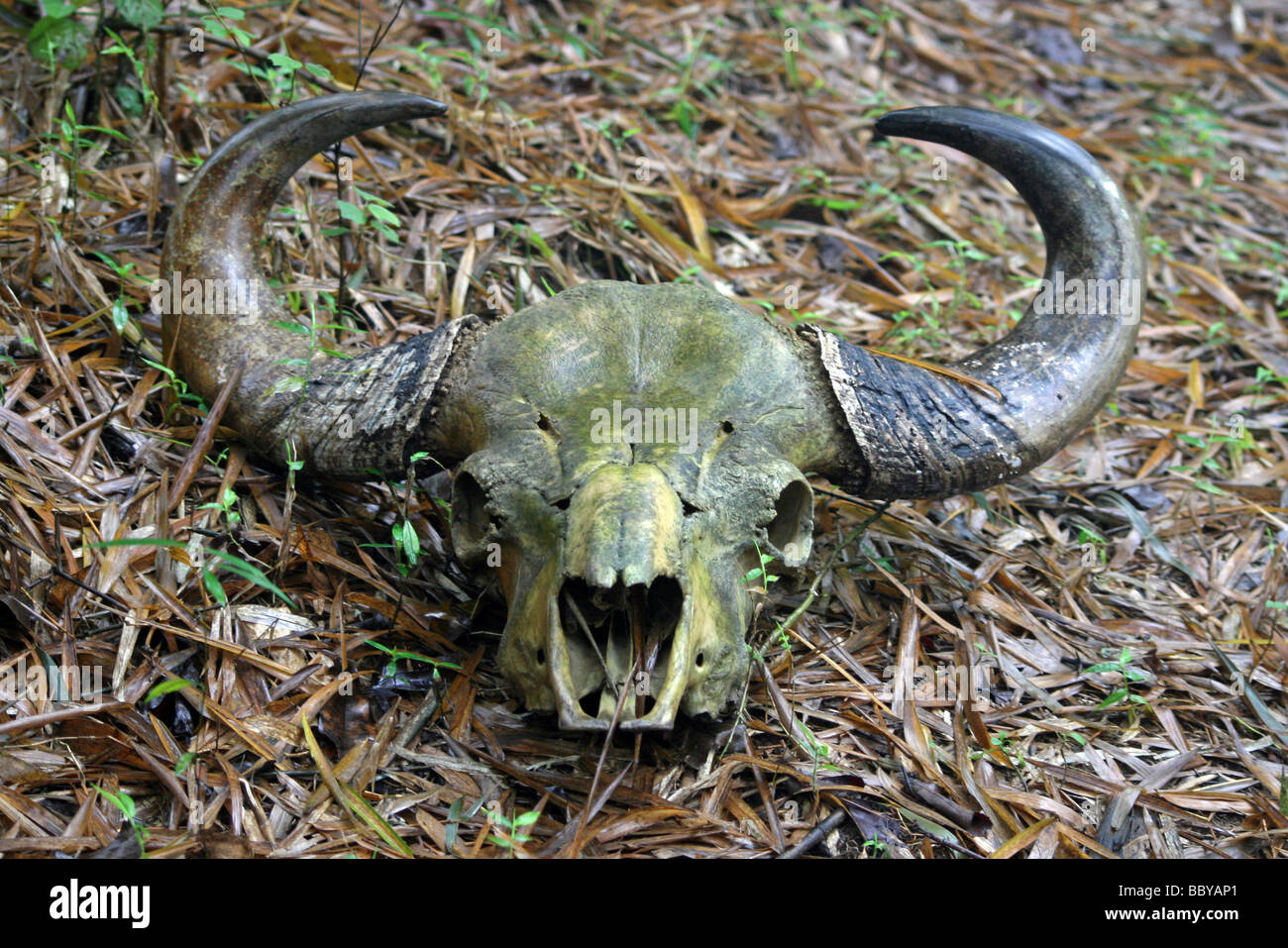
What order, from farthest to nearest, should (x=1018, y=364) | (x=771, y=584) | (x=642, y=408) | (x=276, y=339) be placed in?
(x=1018, y=364) < (x=276, y=339) < (x=771, y=584) < (x=642, y=408)

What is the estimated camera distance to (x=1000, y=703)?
11.2ft

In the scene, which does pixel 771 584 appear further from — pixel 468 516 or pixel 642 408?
pixel 468 516

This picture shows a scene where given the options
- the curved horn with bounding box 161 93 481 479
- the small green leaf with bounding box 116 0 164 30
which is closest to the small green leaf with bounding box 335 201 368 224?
the curved horn with bounding box 161 93 481 479

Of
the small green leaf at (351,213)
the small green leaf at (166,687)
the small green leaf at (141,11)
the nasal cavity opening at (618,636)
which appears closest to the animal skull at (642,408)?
the nasal cavity opening at (618,636)

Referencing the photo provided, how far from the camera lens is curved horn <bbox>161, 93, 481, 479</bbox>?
3322mm

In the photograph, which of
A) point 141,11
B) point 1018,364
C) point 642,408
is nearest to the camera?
point 642,408

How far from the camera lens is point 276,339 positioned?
347 cm

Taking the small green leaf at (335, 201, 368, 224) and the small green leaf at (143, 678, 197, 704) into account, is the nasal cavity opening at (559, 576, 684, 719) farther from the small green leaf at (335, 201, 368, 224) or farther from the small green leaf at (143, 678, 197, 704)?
the small green leaf at (335, 201, 368, 224)

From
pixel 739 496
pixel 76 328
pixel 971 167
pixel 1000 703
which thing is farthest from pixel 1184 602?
pixel 76 328

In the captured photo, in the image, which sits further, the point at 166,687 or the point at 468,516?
the point at 468,516

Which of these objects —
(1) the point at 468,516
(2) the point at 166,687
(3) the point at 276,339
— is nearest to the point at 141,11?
(3) the point at 276,339

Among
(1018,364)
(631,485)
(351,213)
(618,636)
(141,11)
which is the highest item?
(141,11)

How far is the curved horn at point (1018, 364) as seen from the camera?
3.40 meters

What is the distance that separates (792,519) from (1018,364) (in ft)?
3.20
